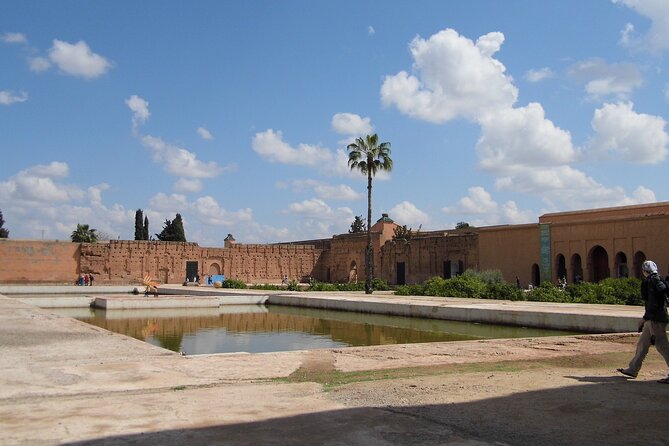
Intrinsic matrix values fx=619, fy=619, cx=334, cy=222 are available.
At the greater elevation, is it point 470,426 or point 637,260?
point 637,260

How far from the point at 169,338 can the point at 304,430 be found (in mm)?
10914

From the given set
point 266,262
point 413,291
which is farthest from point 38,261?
point 413,291

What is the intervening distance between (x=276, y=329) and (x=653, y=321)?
1145 cm

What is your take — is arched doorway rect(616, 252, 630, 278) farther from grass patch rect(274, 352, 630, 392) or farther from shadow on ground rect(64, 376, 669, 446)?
shadow on ground rect(64, 376, 669, 446)

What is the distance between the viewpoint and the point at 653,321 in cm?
672

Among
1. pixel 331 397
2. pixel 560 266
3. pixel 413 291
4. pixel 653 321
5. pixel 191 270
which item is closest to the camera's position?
pixel 331 397

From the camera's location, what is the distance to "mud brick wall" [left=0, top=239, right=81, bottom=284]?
40.4 m

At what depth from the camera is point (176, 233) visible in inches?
2392

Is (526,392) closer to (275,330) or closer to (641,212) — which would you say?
(275,330)

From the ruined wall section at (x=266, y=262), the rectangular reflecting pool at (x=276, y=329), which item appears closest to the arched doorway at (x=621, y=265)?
the rectangular reflecting pool at (x=276, y=329)

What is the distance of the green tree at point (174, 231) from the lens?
60719mm

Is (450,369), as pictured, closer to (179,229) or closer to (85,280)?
(85,280)

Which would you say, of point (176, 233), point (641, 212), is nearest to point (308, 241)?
point (176, 233)

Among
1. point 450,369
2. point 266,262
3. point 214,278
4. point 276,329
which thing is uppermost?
point 266,262
